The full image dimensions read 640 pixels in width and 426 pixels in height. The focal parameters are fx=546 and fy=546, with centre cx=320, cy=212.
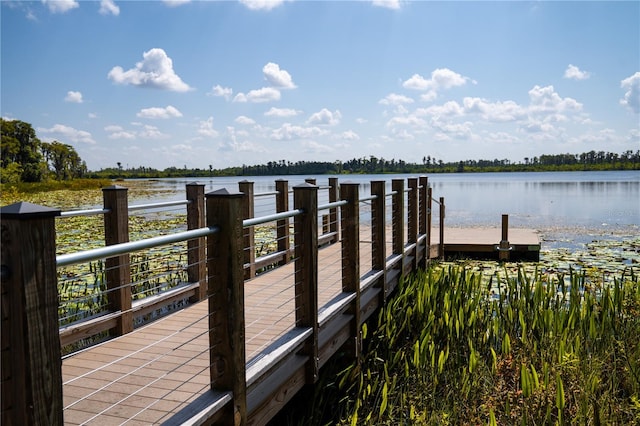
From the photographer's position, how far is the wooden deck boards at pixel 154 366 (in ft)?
10.1

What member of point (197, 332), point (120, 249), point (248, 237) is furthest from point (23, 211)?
point (248, 237)

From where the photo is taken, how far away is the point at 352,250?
216 inches

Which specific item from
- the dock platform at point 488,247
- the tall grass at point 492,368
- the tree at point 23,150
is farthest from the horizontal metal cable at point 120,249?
the tree at point 23,150

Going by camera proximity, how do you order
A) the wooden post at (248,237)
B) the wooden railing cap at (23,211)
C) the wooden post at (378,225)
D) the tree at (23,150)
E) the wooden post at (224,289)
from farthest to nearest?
the tree at (23,150) < the wooden post at (248,237) < the wooden post at (378,225) < the wooden post at (224,289) < the wooden railing cap at (23,211)

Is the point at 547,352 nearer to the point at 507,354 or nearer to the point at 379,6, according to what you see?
the point at 507,354

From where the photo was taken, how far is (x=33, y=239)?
1.85 meters

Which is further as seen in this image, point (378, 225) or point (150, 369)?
point (378, 225)

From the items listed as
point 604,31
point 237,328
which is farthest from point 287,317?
point 604,31

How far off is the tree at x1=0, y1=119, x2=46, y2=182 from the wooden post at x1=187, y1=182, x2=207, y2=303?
5163 centimetres

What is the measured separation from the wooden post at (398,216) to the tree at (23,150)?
51.6 meters

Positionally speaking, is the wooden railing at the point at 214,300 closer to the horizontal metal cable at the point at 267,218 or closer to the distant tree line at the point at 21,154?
the horizontal metal cable at the point at 267,218

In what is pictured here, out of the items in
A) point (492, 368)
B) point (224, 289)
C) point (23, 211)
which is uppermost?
point (23, 211)

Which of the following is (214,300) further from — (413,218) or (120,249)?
(413,218)

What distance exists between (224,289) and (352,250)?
2.62 m
